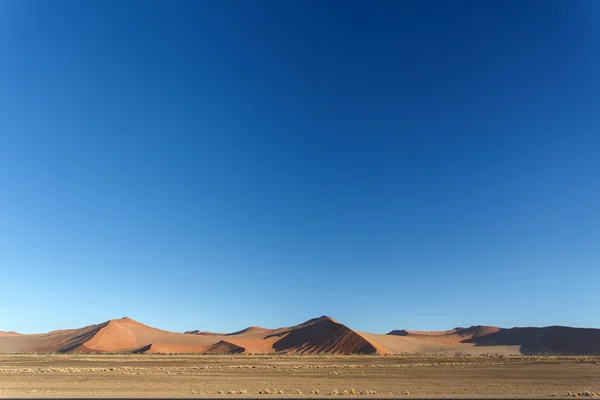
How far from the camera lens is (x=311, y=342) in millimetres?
114125

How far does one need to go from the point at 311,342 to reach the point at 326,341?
4.65m

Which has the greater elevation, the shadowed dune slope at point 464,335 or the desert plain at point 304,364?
the shadowed dune slope at point 464,335

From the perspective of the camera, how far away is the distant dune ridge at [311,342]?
108125mm

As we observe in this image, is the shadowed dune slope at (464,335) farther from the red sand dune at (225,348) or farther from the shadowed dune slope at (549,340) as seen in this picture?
the red sand dune at (225,348)

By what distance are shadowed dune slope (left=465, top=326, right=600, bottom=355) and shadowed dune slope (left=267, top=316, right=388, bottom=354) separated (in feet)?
166

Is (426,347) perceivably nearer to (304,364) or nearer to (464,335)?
(464,335)

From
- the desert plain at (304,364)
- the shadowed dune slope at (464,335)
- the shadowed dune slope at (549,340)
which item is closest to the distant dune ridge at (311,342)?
the shadowed dune slope at (549,340)

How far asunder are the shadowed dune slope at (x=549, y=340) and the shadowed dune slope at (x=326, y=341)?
5074 centimetres

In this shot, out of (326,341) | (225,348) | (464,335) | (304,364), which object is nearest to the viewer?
(304,364)

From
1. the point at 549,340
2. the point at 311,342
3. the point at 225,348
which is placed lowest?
the point at 225,348

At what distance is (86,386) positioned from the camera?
1063 inches

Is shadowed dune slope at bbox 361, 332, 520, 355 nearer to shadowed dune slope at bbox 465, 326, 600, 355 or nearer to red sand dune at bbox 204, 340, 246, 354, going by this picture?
shadowed dune slope at bbox 465, 326, 600, 355

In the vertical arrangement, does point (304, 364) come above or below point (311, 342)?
below

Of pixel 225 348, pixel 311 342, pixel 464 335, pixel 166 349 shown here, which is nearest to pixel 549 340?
pixel 464 335
